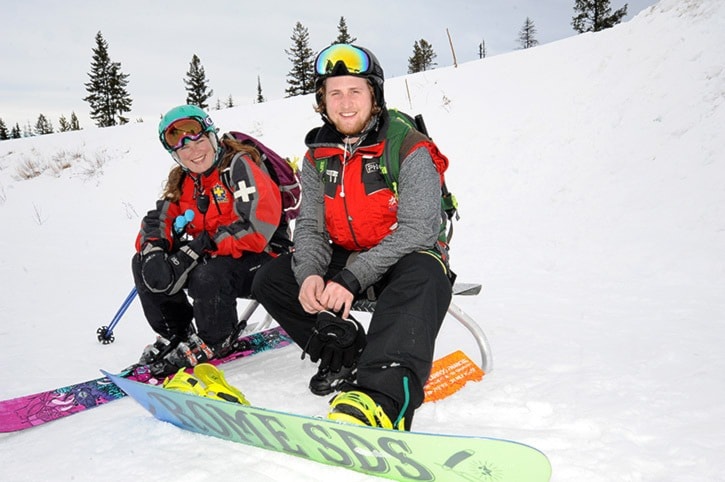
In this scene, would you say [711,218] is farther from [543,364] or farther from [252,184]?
[252,184]

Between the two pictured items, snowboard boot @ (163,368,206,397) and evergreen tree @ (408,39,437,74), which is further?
evergreen tree @ (408,39,437,74)

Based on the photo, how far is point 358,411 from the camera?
1.82 metres

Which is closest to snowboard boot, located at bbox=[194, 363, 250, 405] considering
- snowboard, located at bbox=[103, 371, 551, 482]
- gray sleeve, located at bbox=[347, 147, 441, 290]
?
snowboard, located at bbox=[103, 371, 551, 482]

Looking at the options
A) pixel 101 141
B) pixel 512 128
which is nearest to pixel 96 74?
pixel 101 141

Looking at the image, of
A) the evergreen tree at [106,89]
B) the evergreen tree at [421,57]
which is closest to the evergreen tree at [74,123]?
the evergreen tree at [106,89]

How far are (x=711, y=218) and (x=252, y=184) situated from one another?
506 cm

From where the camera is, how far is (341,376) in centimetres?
276

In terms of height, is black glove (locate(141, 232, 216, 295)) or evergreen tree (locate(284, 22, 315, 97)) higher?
evergreen tree (locate(284, 22, 315, 97))

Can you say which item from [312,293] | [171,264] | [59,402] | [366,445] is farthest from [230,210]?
[366,445]

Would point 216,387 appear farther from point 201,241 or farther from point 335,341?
point 201,241

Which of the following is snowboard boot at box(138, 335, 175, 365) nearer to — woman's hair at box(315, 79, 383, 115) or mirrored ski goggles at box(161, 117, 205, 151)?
mirrored ski goggles at box(161, 117, 205, 151)

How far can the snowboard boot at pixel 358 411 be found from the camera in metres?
1.80

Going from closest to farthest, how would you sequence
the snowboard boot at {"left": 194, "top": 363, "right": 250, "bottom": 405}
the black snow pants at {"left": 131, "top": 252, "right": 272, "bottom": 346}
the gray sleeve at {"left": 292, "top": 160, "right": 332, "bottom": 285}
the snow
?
the snow < the snowboard boot at {"left": 194, "top": 363, "right": 250, "bottom": 405} < the gray sleeve at {"left": 292, "top": 160, "right": 332, "bottom": 285} < the black snow pants at {"left": 131, "top": 252, "right": 272, "bottom": 346}

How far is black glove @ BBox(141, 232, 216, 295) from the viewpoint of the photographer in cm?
308
